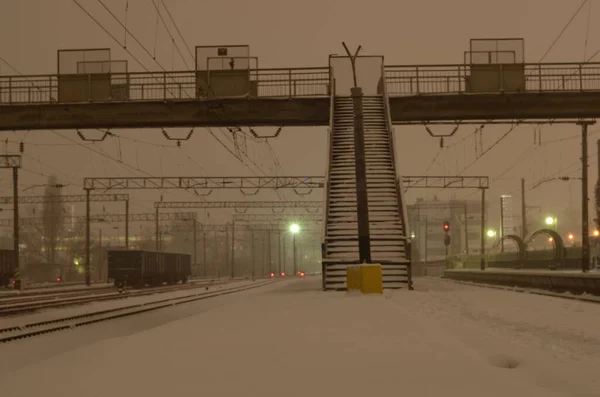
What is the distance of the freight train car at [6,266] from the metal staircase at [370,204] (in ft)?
90.2

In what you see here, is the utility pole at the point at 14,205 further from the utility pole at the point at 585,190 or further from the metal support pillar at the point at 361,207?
the utility pole at the point at 585,190

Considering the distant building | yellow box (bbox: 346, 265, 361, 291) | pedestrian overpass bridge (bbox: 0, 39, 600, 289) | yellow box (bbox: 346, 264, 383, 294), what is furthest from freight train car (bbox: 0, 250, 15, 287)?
the distant building

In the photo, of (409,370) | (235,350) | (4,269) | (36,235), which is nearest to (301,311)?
(235,350)

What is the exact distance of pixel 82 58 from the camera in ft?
105

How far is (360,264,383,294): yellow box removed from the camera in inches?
808

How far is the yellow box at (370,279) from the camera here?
20.5 meters

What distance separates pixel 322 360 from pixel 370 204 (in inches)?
781

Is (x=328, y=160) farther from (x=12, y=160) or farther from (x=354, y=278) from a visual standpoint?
(x=12, y=160)

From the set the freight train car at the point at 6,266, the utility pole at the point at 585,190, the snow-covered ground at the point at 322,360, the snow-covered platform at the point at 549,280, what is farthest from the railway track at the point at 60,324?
the freight train car at the point at 6,266

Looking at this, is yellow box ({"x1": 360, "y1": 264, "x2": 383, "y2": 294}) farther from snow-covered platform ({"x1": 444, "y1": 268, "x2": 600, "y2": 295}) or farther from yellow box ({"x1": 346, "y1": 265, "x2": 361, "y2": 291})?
snow-covered platform ({"x1": 444, "y1": 268, "x2": 600, "y2": 295})

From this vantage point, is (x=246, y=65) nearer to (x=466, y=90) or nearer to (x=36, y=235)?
(x=466, y=90)

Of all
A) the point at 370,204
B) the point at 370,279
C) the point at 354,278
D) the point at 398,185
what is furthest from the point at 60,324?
the point at 398,185

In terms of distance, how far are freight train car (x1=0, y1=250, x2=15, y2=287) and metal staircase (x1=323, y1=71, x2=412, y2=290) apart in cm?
2748

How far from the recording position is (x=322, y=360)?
8.79 meters
